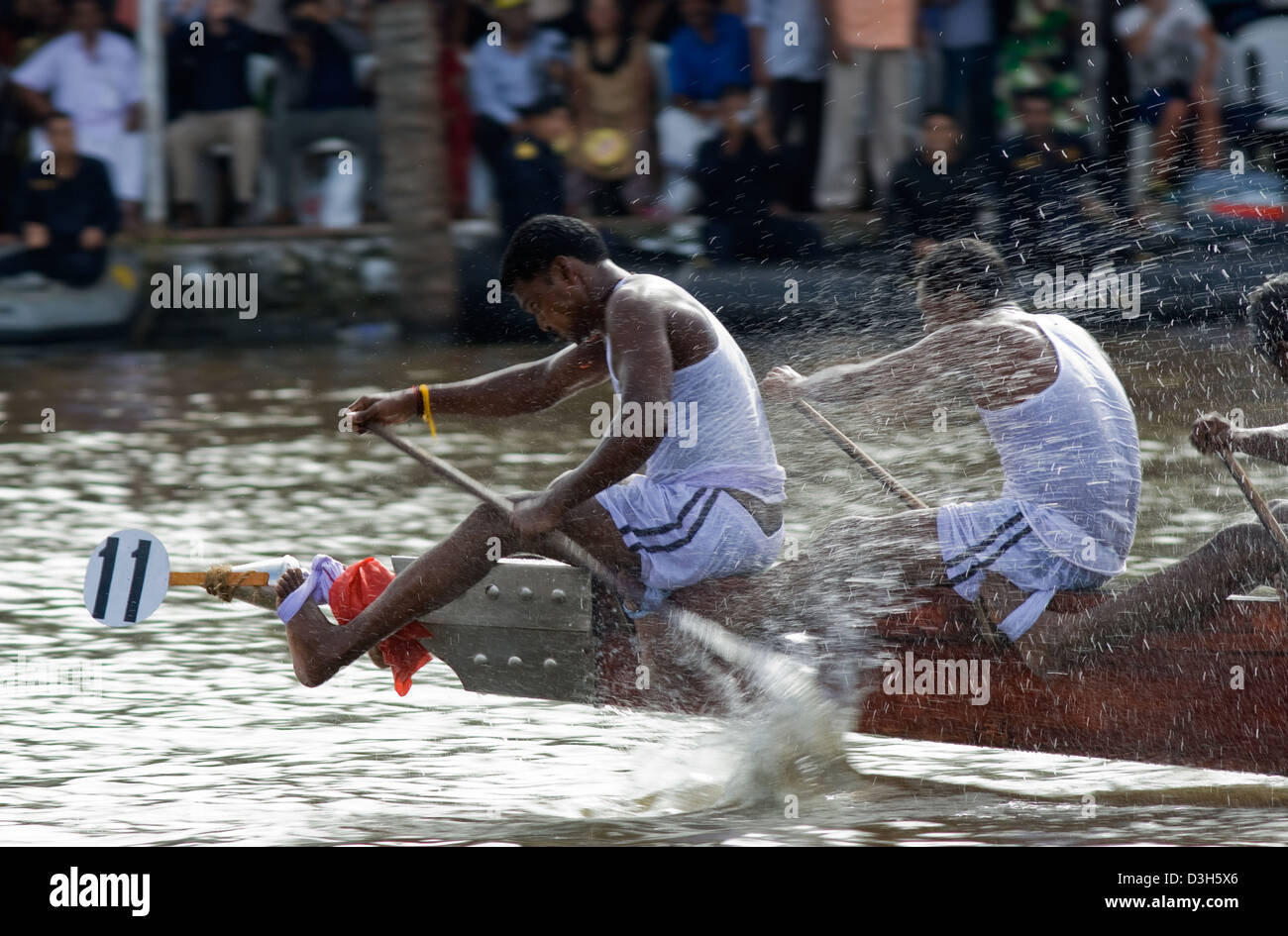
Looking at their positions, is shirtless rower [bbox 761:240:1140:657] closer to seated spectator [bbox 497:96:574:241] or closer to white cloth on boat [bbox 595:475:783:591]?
white cloth on boat [bbox 595:475:783:591]

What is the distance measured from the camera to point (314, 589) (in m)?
5.59

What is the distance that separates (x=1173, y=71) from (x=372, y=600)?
8.95m

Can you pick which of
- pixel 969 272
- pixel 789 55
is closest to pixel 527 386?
pixel 969 272

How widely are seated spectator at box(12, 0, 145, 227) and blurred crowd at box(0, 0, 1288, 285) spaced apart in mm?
16

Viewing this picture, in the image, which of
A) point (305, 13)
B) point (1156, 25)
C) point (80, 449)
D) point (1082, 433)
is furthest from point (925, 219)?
point (1082, 433)

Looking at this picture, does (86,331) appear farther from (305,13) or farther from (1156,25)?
(1156,25)

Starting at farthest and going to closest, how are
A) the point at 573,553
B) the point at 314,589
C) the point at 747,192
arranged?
the point at 747,192 → the point at 314,589 → the point at 573,553

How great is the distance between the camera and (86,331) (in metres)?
14.8

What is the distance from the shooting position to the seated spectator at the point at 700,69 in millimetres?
13172

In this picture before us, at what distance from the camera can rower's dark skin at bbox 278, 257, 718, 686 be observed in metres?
5.18

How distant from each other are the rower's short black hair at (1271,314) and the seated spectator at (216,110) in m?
10.2

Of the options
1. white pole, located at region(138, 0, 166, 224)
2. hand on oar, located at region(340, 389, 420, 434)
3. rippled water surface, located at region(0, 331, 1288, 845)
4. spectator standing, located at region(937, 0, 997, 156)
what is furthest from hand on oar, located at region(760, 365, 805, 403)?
white pole, located at region(138, 0, 166, 224)

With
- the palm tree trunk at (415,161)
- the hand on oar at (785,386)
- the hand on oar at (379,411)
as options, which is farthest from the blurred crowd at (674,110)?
the hand on oar at (379,411)

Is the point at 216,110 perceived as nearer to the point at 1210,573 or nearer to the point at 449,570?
the point at 449,570
